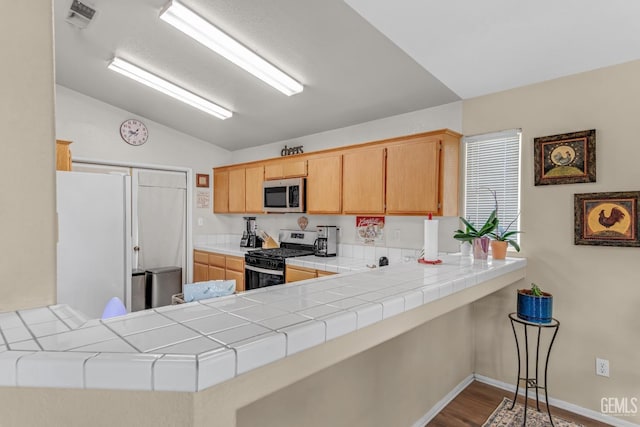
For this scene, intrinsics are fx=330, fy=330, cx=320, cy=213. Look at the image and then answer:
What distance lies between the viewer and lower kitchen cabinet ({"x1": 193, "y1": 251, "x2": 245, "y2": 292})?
4219 mm

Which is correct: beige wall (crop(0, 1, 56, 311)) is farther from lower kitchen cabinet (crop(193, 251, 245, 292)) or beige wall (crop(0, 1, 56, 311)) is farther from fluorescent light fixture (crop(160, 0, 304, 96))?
lower kitchen cabinet (crop(193, 251, 245, 292))

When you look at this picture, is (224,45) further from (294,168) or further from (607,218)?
(607,218)

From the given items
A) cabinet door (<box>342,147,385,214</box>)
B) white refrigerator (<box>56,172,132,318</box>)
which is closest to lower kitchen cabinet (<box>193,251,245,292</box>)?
white refrigerator (<box>56,172,132,318</box>)

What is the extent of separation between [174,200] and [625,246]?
502 cm

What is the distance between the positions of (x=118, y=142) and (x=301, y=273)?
304 centimetres

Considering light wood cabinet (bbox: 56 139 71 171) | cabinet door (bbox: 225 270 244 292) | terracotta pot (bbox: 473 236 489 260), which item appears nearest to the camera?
terracotta pot (bbox: 473 236 489 260)

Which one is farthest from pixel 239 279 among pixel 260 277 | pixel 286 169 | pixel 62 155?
pixel 62 155

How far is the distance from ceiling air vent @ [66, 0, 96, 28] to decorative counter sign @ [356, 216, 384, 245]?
2.94 meters

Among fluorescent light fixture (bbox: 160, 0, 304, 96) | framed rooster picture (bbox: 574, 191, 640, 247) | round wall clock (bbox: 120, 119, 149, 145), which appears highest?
fluorescent light fixture (bbox: 160, 0, 304, 96)

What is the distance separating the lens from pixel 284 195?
4020mm

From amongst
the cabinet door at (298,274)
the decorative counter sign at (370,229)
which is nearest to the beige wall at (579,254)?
the decorative counter sign at (370,229)

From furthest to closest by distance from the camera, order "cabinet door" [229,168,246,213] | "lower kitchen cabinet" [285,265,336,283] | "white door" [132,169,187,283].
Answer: "cabinet door" [229,168,246,213] < "white door" [132,169,187,283] < "lower kitchen cabinet" [285,265,336,283]

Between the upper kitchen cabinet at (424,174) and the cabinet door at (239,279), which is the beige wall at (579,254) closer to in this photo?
the upper kitchen cabinet at (424,174)

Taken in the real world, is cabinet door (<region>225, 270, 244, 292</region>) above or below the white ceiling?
below
